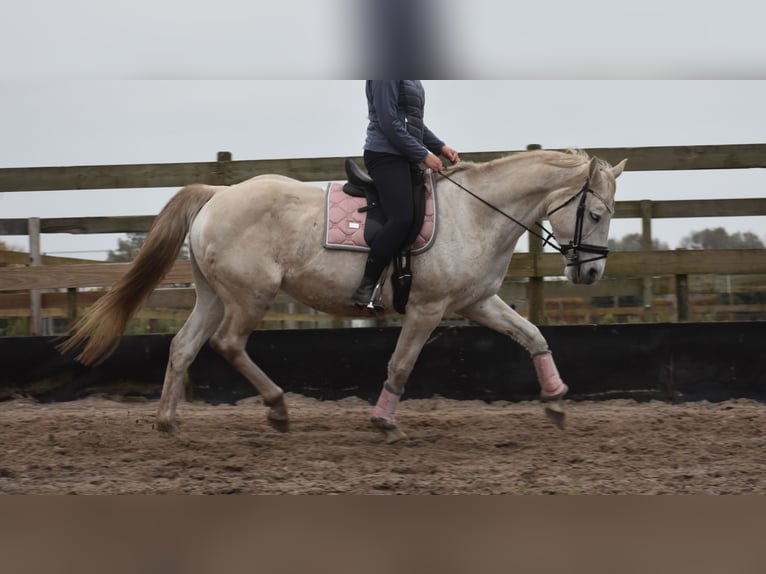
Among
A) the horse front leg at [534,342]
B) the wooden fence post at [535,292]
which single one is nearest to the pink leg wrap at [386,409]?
the horse front leg at [534,342]

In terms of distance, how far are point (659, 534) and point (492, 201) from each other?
162 inches

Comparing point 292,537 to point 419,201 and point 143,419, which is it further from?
point 143,419

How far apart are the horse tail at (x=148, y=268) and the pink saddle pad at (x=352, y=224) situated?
86 centimetres

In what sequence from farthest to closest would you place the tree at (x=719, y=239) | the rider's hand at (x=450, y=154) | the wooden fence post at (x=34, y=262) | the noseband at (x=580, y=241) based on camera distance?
1. the tree at (x=719, y=239)
2. the wooden fence post at (x=34, y=262)
3. the rider's hand at (x=450, y=154)
4. the noseband at (x=580, y=241)

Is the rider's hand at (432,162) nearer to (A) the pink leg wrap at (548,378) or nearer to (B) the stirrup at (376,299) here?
(B) the stirrup at (376,299)

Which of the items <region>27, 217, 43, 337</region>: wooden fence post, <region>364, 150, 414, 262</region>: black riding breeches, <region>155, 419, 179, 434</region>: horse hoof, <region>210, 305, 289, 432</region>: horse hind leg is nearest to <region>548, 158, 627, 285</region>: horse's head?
<region>364, 150, 414, 262</region>: black riding breeches

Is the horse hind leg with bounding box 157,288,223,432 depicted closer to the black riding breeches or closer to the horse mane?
the black riding breeches

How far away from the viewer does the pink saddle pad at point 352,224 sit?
14.6 feet

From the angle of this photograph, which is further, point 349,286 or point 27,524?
point 349,286

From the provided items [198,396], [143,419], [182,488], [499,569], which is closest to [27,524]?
[499,569]

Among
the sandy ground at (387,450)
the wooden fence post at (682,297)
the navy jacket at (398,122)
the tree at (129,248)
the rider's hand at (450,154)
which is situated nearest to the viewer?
the sandy ground at (387,450)

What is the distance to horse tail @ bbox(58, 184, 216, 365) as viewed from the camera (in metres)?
4.66

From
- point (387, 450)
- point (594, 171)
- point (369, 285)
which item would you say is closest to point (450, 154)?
point (594, 171)

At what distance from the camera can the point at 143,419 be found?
5.14 metres
